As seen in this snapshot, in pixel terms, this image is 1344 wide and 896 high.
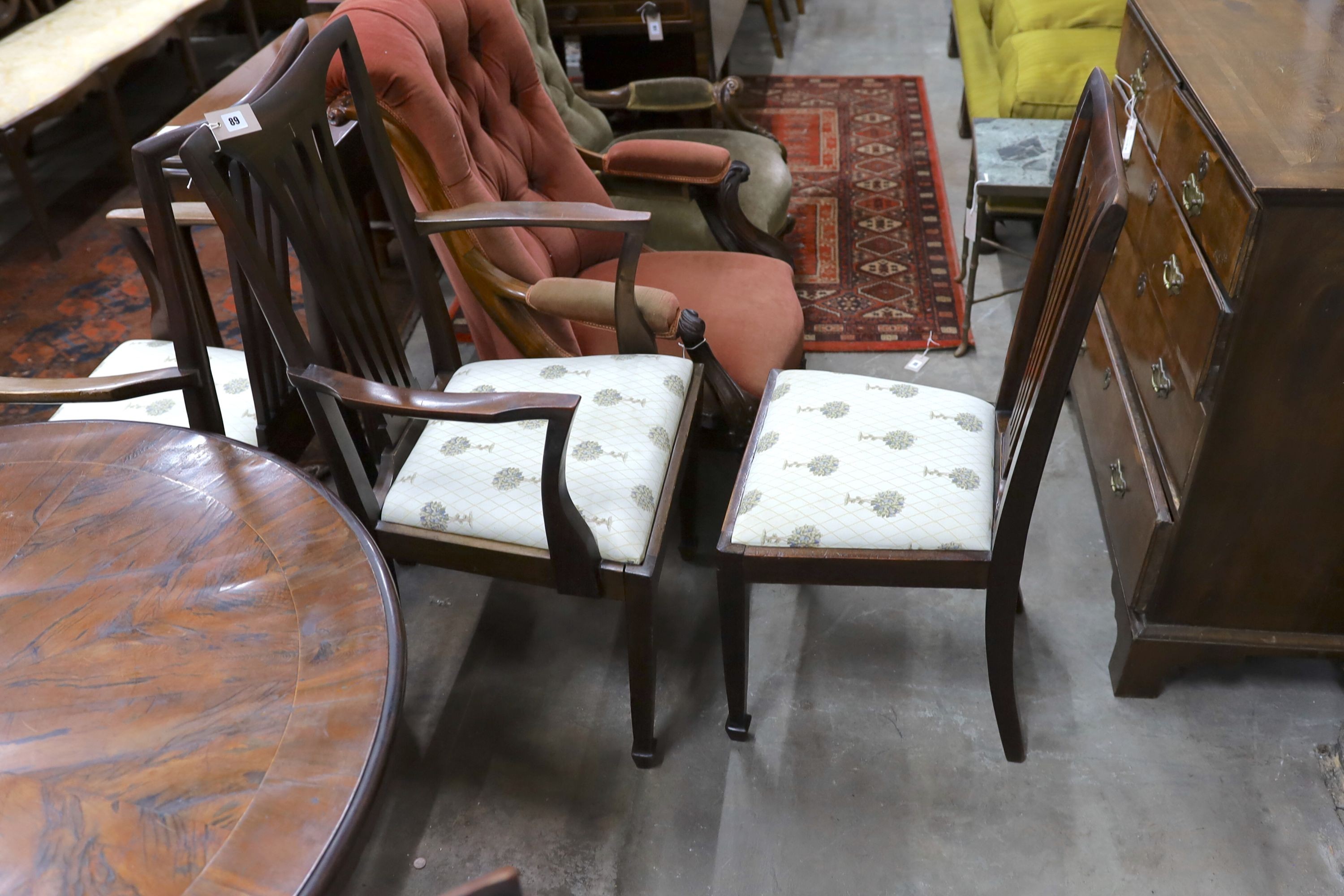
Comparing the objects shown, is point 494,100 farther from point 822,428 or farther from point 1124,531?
point 1124,531

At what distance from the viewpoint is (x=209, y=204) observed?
4.25 feet

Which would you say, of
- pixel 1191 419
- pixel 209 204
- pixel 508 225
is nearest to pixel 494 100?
pixel 508 225

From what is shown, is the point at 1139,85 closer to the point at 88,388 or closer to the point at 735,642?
the point at 735,642

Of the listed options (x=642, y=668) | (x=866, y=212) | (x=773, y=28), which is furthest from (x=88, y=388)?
(x=773, y=28)

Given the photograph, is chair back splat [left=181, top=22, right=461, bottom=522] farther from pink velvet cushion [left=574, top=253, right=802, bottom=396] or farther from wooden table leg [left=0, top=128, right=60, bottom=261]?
wooden table leg [left=0, top=128, right=60, bottom=261]

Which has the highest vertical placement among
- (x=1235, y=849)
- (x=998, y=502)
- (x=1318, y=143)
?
(x=1318, y=143)

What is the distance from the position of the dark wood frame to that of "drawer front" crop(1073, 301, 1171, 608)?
328cm

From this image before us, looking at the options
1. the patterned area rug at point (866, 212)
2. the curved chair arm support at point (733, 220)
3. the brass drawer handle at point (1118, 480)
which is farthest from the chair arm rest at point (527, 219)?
the patterned area rug at point (866, 212)

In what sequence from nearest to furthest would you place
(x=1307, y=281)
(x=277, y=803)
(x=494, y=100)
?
(x=277, y=803)
(x=1307, y=281)
(x=494, y=100)

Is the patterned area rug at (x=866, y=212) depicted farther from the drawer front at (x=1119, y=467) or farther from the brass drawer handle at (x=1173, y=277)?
the brass drawer handle at (x=1173, y=277)

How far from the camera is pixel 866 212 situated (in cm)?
338

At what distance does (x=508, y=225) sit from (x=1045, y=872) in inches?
56.1

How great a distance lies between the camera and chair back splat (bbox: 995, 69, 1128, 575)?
3.84 feet

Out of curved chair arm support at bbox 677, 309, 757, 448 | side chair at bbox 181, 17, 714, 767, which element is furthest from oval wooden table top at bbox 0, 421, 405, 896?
curved chair arm support at bbox 677, 309, 757, 448
